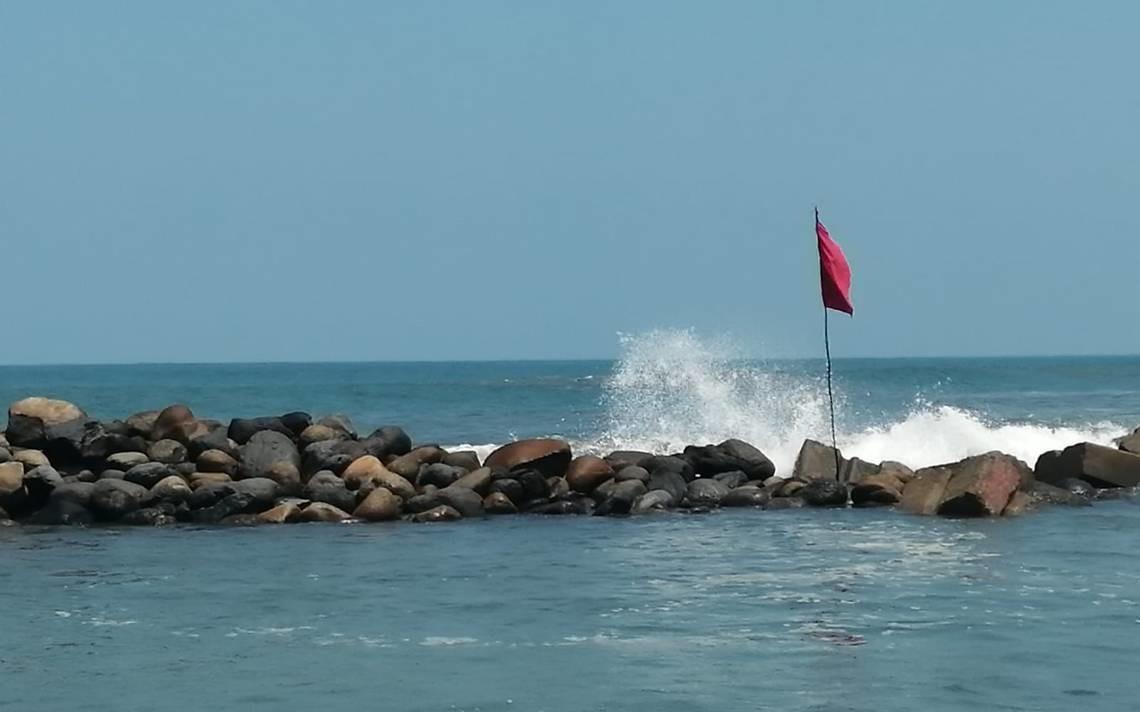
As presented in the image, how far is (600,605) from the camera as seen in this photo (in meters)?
14.5

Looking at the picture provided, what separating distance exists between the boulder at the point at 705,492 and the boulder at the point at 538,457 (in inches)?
69.5

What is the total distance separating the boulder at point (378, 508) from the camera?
21.4m

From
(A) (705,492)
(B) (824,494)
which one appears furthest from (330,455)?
(B) (824,494)

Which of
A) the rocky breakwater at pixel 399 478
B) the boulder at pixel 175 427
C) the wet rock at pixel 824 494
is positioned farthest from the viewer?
the boulder at pixel 175 427

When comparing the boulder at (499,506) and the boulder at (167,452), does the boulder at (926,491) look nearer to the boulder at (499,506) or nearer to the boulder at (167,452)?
the boulder at (499,506)

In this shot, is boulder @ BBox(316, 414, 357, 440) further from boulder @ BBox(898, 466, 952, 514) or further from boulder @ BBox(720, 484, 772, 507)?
boulder @ BBox(898, 466, 952, 514)

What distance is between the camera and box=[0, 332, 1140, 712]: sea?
36.7ft

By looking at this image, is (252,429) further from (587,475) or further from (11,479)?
(587,475)

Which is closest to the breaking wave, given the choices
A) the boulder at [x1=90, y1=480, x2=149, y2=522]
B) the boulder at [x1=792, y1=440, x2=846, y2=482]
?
the boulder at [x1=792, y1=440, x2=846, y2=482]

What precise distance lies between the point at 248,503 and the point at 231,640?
8669 mm

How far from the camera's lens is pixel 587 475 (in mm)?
22922

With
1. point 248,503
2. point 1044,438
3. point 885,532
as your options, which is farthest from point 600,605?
point 1044,438

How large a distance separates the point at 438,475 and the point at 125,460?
4.22 meters

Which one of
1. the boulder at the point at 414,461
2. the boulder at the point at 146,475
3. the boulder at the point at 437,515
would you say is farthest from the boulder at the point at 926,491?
the boulder at the point at 146,475
